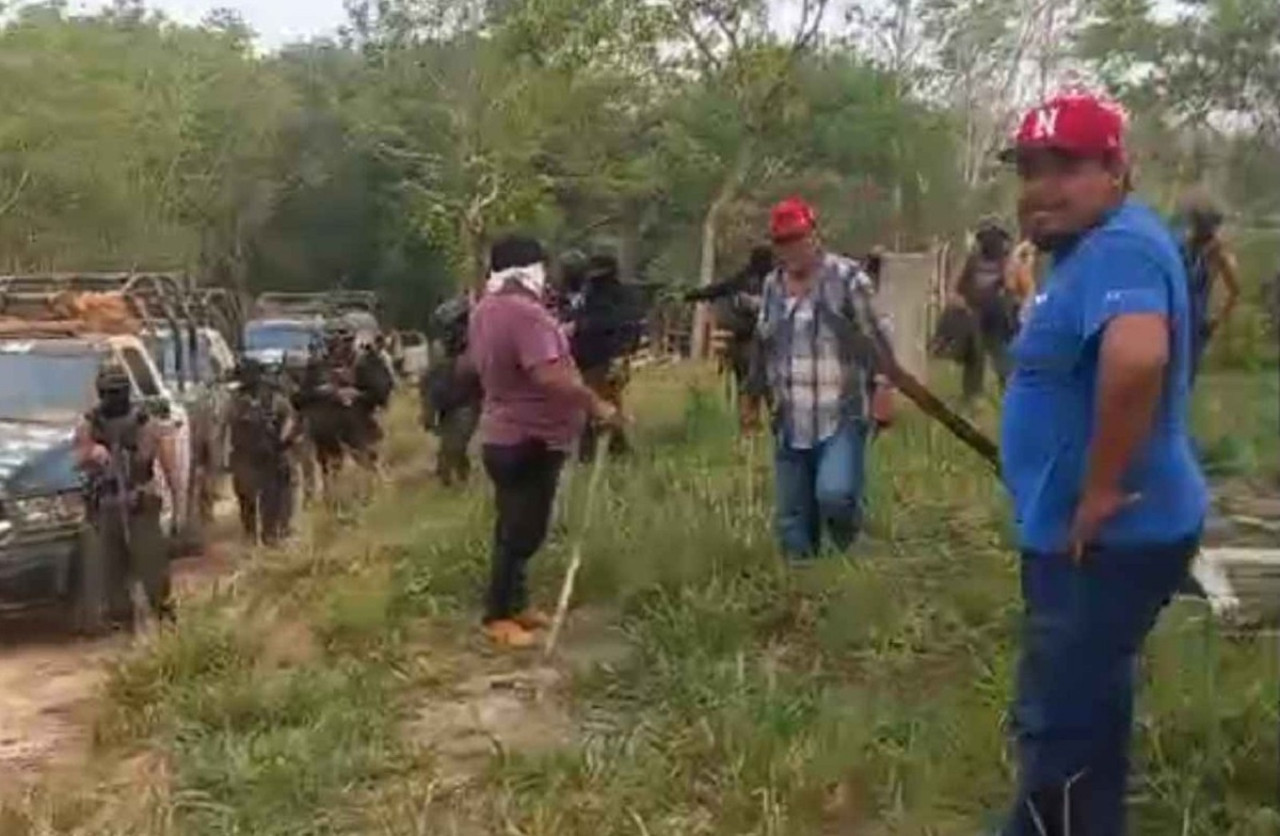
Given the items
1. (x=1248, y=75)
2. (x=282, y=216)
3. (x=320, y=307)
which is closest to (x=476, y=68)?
(x=320, y=307)

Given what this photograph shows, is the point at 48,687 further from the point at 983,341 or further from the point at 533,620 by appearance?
the point at 983,341

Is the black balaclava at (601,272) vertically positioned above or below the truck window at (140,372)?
above

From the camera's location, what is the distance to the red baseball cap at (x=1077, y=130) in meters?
4.02

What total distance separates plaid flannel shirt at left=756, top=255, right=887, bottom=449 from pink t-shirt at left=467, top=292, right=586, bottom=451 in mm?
727

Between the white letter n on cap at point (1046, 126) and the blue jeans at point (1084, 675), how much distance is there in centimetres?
74

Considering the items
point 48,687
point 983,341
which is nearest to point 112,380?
point 48,687

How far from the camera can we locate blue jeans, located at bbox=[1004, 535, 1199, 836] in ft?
13.2

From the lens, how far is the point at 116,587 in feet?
36.7

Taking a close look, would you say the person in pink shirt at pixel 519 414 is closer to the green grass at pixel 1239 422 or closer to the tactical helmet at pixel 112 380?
the green grass at pixel 1239 422

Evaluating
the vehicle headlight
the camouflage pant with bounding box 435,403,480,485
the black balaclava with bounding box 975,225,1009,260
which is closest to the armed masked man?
the vehicle headlight

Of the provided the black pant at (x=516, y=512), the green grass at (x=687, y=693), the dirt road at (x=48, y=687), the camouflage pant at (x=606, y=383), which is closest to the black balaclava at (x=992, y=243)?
the camouflage pant at (x=606, y=383)

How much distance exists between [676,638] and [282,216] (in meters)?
46.4

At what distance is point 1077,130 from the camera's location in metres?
4.02

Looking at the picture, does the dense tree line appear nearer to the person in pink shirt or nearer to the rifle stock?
the rifle stock
